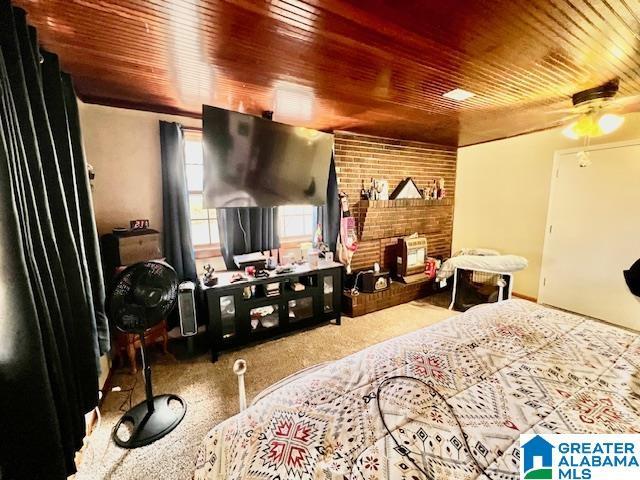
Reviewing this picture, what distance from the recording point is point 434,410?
1.00m

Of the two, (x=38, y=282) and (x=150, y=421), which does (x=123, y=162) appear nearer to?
(x=38, y=282)

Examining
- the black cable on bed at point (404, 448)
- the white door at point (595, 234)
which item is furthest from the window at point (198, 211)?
the white door at point (595, 234)

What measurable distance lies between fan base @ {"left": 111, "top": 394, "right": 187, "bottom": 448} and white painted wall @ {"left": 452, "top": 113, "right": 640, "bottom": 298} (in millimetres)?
4451

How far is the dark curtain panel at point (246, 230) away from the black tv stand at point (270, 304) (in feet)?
0.97

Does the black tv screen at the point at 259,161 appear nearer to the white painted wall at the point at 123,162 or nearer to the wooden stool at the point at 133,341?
the white painted wall at the point at 123,162

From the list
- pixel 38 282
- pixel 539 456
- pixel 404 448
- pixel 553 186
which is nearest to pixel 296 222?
pixel 38 282

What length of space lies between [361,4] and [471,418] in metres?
1.72

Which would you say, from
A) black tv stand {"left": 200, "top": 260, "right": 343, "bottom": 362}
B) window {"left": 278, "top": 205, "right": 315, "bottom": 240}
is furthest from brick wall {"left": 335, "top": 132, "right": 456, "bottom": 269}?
black tv stand {"left": 200, "top": 260, "right": 343, "bottom": 362}

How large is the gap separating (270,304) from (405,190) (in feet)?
8.20

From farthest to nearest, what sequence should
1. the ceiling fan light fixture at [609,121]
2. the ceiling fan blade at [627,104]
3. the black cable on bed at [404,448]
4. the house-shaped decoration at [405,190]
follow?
the house-shaped decoration at [405,190] < the ceiling fan blade at [627,104] < the ceiling fan light fixture at [609,121] < the black cable on bed at [404,448]

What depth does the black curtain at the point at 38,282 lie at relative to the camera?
898 millimetres

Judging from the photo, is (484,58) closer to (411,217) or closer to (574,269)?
(411,217)

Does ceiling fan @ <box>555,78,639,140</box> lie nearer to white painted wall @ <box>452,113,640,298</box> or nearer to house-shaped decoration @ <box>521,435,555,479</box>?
white painted wall @ <box>452,113,640,298</box>

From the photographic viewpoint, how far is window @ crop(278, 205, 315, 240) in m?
3.34
